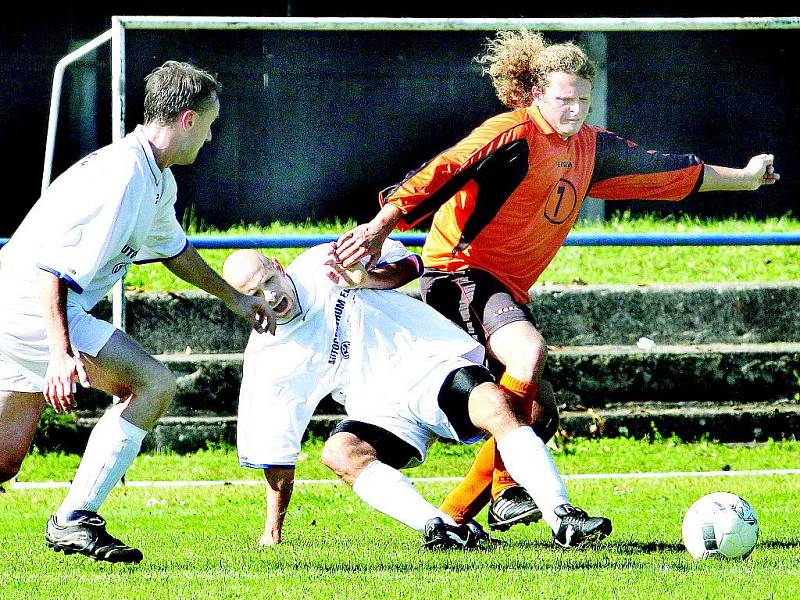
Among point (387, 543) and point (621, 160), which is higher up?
point (621, 160)

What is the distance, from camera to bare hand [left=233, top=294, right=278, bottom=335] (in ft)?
16.5

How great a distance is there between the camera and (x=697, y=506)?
15.6 ft

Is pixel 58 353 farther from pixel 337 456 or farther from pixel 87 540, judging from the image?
pixel 337 456

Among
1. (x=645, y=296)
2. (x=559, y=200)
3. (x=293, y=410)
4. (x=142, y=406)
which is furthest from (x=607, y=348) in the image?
(x=142, y=406)

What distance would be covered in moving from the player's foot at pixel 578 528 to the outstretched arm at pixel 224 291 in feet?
4.33

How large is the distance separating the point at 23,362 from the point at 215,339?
3618 mm

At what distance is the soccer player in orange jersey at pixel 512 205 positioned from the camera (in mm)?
5336

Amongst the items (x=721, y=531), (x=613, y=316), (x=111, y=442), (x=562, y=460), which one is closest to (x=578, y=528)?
(x=721, y=531)

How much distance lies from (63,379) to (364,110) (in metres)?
4.57

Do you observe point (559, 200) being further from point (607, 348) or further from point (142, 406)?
point (607, 348)

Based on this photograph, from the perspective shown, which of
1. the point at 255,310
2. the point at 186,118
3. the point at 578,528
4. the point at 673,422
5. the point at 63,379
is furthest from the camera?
the point at 673,422

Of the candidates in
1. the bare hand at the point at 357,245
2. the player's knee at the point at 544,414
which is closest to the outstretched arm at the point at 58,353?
the bare hand at the point at 357,245

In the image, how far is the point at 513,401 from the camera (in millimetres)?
5238

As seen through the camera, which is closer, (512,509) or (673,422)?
(512,509)
